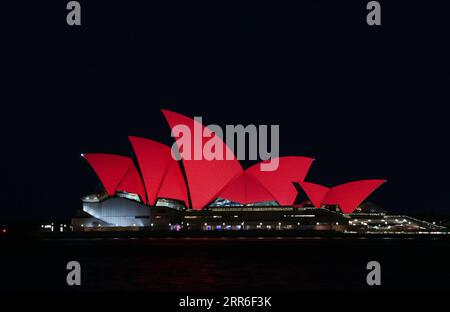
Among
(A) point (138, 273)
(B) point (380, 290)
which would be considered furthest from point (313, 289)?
(A) point (138, 273)

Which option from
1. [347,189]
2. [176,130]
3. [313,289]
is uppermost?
[176,130]

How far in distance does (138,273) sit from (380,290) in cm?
1158

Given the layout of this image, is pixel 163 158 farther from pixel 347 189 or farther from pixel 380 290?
pixel 380 290

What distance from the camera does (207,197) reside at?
64500 millimetres

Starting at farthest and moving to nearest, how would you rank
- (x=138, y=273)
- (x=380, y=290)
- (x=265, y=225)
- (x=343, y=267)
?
(x=265, y=225), (x=343, y=267), (x=138, y=273), (x=380, y=290)

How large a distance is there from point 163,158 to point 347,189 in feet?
70.3

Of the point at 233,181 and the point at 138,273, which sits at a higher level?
the point at 233,181

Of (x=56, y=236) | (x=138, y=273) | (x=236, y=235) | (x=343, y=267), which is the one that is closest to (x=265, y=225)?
(x=236, y=235)

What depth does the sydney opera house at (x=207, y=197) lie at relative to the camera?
6144cm

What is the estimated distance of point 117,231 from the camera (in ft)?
215

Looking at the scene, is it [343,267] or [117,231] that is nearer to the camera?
[343,267]

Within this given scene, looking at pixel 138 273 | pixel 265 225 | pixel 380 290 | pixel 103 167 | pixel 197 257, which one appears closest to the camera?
pixel 380 290

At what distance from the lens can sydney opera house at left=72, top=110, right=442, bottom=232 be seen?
6144 cm

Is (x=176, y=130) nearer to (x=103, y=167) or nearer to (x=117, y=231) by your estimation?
(x=103, y=167)
